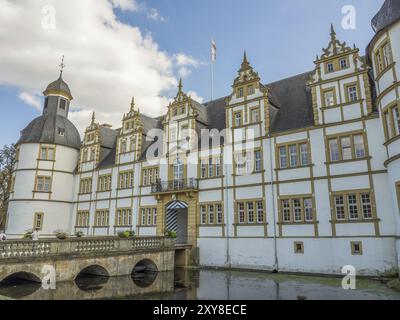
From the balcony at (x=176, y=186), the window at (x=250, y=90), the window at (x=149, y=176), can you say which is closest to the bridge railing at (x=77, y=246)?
the balcony at (x=176, y=186)

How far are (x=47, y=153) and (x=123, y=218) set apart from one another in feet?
41.0

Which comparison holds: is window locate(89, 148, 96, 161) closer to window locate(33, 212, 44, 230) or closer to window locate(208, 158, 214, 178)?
window locate(33, 212, 44, 230)

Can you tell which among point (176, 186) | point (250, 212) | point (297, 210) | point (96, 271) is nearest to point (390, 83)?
point (297, 210)

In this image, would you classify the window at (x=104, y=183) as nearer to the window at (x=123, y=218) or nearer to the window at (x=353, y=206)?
the window at (x=123, y=218)

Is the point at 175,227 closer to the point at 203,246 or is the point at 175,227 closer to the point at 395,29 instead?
the point at 203,246

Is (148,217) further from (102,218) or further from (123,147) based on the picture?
(123,147)

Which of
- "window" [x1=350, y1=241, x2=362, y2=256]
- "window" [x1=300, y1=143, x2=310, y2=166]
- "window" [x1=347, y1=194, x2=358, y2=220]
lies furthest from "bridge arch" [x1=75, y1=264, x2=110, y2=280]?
"window" [x1=347, y1=194, x2=358, y2=220]

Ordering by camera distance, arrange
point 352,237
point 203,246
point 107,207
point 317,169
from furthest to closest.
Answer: point 107,207 < point 203,246 < point 317,169 < point 352,237

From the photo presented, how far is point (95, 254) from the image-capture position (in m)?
18.7

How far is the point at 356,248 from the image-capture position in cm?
1831

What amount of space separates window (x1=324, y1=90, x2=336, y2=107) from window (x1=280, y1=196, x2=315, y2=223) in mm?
6203

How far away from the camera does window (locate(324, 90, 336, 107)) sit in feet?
68.6
